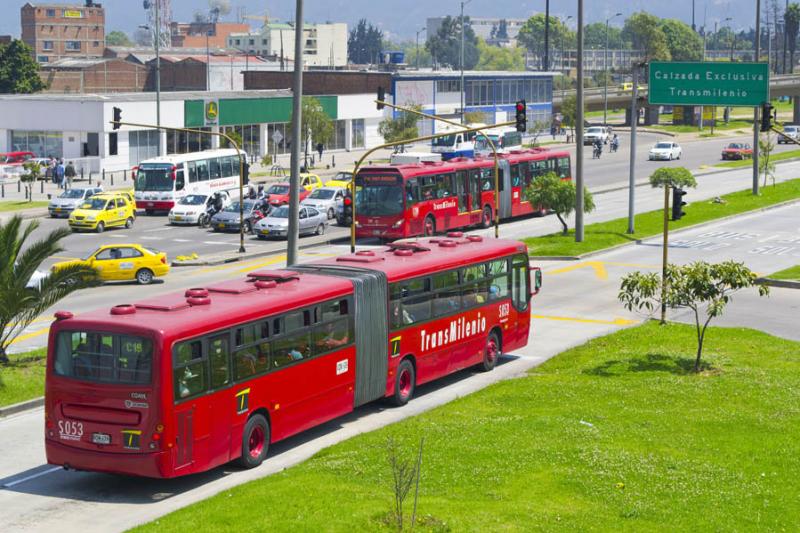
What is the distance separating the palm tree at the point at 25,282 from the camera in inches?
1041

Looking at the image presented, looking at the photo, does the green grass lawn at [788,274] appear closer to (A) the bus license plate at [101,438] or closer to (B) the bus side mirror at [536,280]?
(B) the bus side mirror at [536,280]

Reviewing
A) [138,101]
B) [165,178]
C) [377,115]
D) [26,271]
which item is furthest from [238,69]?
[26,271]

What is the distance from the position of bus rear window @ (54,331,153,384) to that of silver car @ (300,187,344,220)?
3969 centimetres

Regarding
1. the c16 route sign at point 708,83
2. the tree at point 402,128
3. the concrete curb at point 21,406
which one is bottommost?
the concrete curb at point 21,406

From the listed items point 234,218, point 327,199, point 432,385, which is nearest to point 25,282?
point 432,385

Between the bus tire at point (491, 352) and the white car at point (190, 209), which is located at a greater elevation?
the white car at point (190, 209)

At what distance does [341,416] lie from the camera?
79.8 ft

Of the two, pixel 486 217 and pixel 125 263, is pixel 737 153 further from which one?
pixel 125 263

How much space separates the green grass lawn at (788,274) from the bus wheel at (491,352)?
15348 millimetres

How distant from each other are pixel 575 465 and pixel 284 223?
3692 centimetres

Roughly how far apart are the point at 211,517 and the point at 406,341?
8947mm

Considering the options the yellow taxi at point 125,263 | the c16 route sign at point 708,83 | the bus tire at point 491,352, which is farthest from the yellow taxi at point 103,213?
the bus tire at point 491,352

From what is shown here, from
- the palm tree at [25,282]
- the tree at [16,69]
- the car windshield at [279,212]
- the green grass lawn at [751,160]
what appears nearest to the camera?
the palm tree at [25,282]

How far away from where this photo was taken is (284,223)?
55.1 meters
